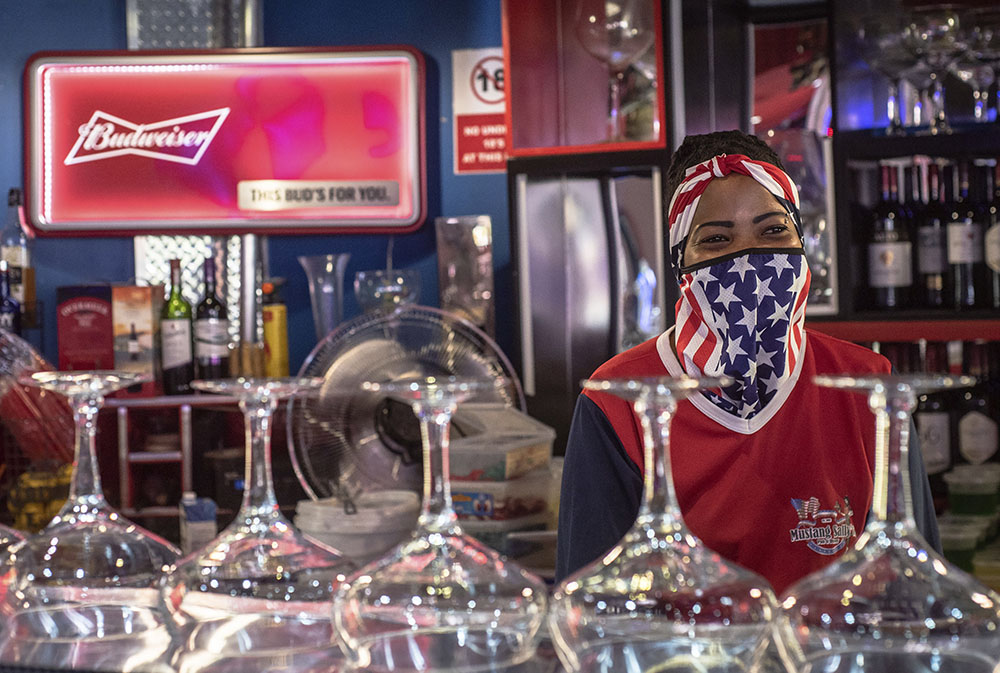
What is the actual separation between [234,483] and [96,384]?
2.97m

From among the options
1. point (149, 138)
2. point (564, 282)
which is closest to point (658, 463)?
point (564, 282)

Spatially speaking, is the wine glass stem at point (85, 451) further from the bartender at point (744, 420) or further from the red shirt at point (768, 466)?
the red shirt at point (768, 466)

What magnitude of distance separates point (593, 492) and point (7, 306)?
10.7 ft

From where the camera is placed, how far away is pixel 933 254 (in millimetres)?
3297

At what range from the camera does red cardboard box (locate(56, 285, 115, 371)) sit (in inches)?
159

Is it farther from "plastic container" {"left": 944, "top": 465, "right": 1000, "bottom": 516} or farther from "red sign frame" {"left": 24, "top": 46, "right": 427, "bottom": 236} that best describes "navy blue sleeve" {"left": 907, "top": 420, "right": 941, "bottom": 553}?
"red sign frame" {"left": 24, "top": 46, "right": 427, "bottom": 236}

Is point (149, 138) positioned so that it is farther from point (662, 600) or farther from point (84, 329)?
point (662, 600)

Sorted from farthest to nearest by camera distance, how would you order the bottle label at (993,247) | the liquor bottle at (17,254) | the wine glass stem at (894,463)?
1. the liquor bottle at (17,254)
2. the bottle label at (993,247)
3. the wine glass stem at (894,463)

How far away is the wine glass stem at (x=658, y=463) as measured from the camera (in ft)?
2.58

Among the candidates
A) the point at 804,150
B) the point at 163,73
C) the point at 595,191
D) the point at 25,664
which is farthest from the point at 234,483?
the point at 25,664

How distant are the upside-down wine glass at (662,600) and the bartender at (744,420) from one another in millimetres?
735

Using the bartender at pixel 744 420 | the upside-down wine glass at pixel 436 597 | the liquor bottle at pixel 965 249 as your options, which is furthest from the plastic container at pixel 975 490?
the upside-down wine glass at pixel 436 597

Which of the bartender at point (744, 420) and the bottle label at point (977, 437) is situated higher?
the bartender at point (744, 420)

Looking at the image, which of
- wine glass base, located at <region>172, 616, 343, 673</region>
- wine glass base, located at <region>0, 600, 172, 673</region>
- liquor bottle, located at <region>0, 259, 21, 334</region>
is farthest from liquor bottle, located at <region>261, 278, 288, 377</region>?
wine glass base, located at <region>172, 616, 343, 673</region>
